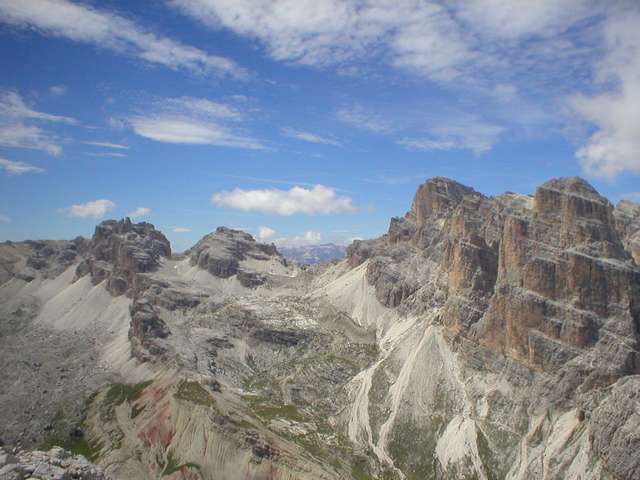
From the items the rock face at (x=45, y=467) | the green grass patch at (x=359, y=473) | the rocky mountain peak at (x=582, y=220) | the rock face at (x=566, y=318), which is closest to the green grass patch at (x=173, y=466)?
the green grass patch at (x=359, y=473)

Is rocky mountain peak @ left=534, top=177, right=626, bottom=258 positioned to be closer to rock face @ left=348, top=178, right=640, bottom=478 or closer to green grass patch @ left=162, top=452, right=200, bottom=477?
rock face @ left=348, top=178, right=640, bottom=478

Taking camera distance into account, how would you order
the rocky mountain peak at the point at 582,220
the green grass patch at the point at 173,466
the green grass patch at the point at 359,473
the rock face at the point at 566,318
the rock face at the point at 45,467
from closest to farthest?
the rock face at the point at 45,467
the rock face at the point at 566,318
the green grass patch at the point at 359,473
the green grass patch at the point at 173,466
the rocky mountain peak at the point at 582,220

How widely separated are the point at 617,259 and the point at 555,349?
37560 mm

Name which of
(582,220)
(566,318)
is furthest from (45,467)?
(582,220)

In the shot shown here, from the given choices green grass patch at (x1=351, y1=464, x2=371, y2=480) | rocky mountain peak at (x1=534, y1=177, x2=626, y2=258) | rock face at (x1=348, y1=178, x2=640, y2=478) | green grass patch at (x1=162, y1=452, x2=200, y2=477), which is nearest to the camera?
rock face at (x1=348, y1=178, x2=640, y2=478)

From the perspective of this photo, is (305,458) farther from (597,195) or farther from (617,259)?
(597,195)

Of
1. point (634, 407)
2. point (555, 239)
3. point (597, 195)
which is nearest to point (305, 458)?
point (634, 407)

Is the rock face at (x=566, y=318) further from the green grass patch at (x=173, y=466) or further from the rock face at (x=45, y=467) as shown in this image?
the rock face at (x=45, y=467)

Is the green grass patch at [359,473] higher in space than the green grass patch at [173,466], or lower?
higher

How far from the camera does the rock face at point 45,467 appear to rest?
50900mm

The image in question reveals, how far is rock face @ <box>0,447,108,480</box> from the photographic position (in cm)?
5090

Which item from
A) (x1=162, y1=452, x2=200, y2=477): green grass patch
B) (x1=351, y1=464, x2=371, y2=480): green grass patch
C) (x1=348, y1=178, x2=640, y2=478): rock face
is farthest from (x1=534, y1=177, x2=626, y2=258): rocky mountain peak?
(x1=162, y1=452, x2=200, y2=477): green grass patch

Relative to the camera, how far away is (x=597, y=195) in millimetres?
196875

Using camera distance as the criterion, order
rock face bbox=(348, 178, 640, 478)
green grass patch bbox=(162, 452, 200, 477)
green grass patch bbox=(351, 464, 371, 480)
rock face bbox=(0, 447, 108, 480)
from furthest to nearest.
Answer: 1. green grass patch bbox=(162, 452, 200, 477)
2. green grass patch bbox=(351, 464, 371, 480)
3. rock face bbox=(348, 178, 640, 478)
4. rock face bbox=(0, 447, 108, 480)
